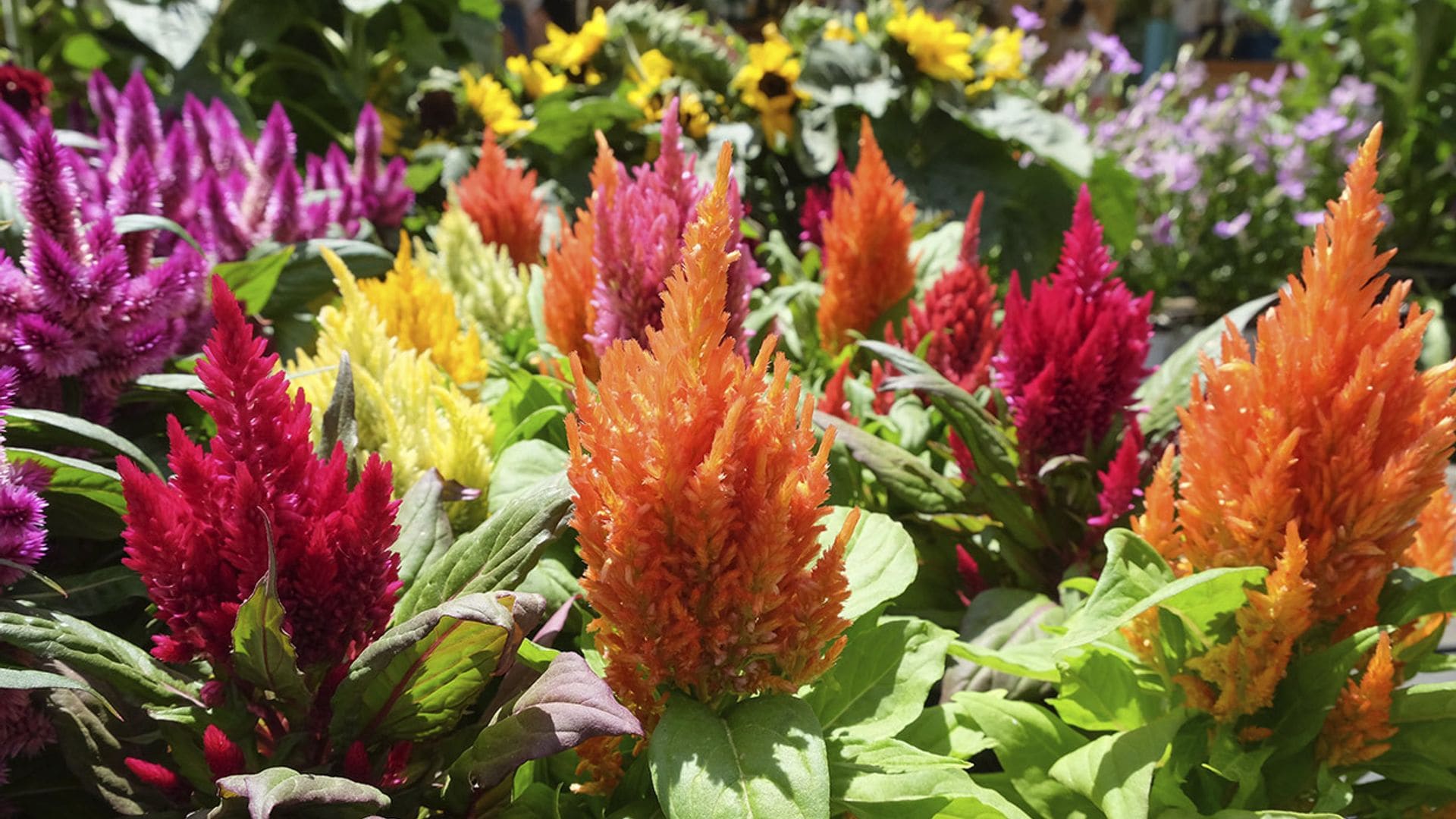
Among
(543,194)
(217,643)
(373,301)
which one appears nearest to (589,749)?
(217,643)

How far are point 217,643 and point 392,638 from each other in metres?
0.14

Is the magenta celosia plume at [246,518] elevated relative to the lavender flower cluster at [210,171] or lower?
lower

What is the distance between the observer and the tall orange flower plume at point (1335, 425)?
0.94 meters


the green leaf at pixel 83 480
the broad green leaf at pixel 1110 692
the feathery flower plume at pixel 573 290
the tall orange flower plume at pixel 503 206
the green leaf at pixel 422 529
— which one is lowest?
the broad green leaf at pixel 1110 692

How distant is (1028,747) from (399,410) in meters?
0.85

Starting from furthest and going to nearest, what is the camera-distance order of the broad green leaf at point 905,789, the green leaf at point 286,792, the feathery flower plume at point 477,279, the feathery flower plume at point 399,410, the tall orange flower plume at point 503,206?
1. the tall orange flower plume at point 503,206
2. the feathery flower plume at point 477,279
3. the feathery flower plume at point 399,410
4. the broad green leaf at point 905,789
5. the green leaf at point 286,792

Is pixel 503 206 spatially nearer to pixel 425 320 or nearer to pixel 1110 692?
pixel 425 320

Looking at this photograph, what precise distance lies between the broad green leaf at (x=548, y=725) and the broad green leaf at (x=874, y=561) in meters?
0.30

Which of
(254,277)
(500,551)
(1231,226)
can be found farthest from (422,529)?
(1231,226)

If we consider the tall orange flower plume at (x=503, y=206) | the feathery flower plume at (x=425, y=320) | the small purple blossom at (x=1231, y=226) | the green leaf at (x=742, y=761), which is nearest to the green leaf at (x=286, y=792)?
the green leaf at (x=742, y=761)

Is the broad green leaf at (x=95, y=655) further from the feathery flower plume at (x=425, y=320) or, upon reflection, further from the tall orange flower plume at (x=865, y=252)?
the tall orange flower plume at (x=865, y=252)

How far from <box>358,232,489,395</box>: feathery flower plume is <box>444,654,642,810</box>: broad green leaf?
2.47ft

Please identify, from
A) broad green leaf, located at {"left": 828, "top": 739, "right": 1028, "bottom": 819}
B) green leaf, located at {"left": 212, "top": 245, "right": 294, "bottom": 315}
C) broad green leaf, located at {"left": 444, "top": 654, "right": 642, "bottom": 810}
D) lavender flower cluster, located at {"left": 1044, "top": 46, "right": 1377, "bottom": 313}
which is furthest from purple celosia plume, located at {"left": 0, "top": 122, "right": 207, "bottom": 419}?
lavender flower cluster, located at {"left": 1044, "top": 46, "right": 1377, "bottom": 313}

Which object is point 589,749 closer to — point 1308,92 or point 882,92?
point 882,92
